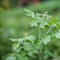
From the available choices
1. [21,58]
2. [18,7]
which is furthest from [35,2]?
[21,58]

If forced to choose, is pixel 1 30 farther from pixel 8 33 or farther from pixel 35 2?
pixel 35 2

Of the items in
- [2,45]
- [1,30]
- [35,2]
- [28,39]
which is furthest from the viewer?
[35,2]

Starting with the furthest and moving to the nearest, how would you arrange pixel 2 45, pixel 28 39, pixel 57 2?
pixel 57 2, pixel 2 45, pixel 28 39

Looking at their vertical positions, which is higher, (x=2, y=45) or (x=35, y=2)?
(x=35, y=2)

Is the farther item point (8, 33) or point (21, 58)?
point (8, 33)

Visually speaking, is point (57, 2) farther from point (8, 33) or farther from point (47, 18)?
point (47, 18)

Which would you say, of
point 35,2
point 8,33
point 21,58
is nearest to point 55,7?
point 35,2

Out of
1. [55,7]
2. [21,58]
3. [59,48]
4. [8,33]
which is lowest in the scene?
[21,58]

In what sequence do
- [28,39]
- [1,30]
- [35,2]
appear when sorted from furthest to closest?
[35,2], [1,30], [28,39]

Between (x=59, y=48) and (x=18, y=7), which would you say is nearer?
(x=59, y=48)
